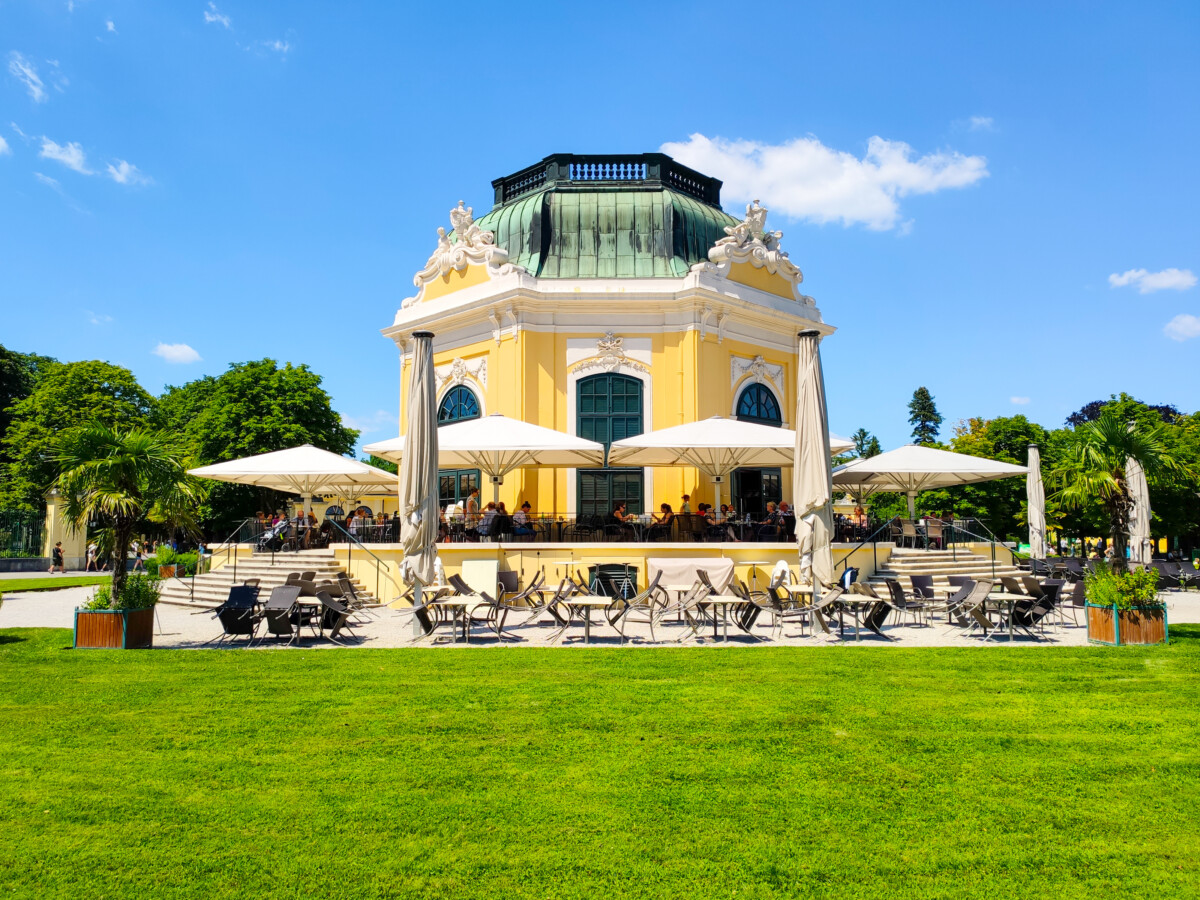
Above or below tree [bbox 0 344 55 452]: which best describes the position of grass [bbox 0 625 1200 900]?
below

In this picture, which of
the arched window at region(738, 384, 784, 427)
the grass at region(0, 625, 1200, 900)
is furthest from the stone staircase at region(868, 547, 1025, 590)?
the grass at region(0, 625, 1200, 900)

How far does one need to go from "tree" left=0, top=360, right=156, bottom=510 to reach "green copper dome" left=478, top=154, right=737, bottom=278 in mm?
21091

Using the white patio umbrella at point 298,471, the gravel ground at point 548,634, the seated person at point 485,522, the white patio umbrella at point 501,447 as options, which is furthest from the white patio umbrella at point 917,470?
the white patio umbrella at point 298,471

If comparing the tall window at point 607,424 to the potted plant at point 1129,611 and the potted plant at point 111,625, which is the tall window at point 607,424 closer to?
the potted plant at point 1129,611

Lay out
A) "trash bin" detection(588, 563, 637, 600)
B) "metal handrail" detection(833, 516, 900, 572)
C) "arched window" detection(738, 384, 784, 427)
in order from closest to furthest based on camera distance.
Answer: "trash bin" detection(588, 563, 637, 600) < "metal handrail" detection(833, 516, 900, 572) < "arched window" detection(738, 384, 784, 427)

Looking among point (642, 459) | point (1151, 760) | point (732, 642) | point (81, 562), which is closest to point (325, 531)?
point (642, 459)

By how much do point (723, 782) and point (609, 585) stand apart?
992 centimetres

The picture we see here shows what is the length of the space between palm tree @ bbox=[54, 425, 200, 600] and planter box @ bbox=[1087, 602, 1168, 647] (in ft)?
39.2

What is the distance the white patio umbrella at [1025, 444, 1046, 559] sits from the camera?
1977 centimetres

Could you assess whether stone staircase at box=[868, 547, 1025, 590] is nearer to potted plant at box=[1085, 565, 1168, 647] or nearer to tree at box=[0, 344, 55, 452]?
potted plant at box=[1085, 565, 1168, 647]

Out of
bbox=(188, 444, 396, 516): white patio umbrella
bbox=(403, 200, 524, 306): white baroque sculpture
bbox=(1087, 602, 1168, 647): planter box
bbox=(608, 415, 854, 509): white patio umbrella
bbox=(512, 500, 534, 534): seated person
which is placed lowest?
bbox=(1087, 602, 1168, 647): planter box

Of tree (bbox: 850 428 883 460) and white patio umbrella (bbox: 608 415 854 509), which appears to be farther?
tree (bbox: 850 428 883 460)

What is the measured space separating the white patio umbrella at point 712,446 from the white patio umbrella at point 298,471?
5506mm

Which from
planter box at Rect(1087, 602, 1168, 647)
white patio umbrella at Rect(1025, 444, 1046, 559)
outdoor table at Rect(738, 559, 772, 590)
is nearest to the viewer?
planter box at Rect(1087, 602, 1168, 647)
